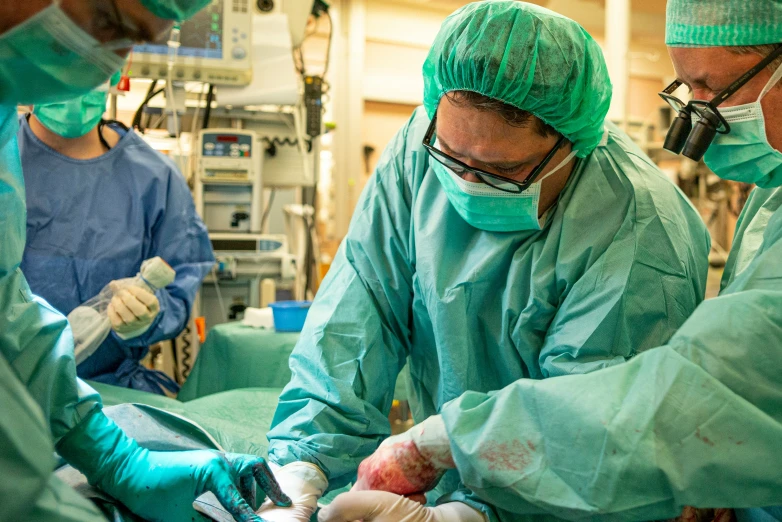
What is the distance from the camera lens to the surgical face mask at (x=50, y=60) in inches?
25.2

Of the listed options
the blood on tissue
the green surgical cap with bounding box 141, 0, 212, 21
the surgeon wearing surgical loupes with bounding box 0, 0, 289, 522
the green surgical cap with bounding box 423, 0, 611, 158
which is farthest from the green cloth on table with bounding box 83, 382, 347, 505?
the green surgical cap with bounding box 141, 0, 212, 21

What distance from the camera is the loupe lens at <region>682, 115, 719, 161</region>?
1.11m

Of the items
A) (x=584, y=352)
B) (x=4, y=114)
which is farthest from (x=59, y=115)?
(x=584, y=352)

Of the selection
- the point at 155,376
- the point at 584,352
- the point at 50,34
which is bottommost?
the point at 155,376

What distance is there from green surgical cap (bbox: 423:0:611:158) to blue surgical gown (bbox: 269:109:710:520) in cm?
15

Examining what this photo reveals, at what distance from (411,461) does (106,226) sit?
5.14 ft

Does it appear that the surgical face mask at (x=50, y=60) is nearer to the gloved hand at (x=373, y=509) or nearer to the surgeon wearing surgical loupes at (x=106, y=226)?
the gloved hand at (x=373, y=509)

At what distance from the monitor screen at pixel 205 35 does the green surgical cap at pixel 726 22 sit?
2.22m

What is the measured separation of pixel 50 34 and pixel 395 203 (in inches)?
33.2

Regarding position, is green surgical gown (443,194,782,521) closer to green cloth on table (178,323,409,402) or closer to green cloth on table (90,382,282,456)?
green cloth on table (90,382,282,456)

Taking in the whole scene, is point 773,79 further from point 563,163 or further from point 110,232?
point 110,232

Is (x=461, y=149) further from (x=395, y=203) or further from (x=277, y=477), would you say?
(x=277, y=477)

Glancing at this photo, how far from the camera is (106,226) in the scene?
2207 mm

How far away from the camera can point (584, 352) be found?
1107mm
